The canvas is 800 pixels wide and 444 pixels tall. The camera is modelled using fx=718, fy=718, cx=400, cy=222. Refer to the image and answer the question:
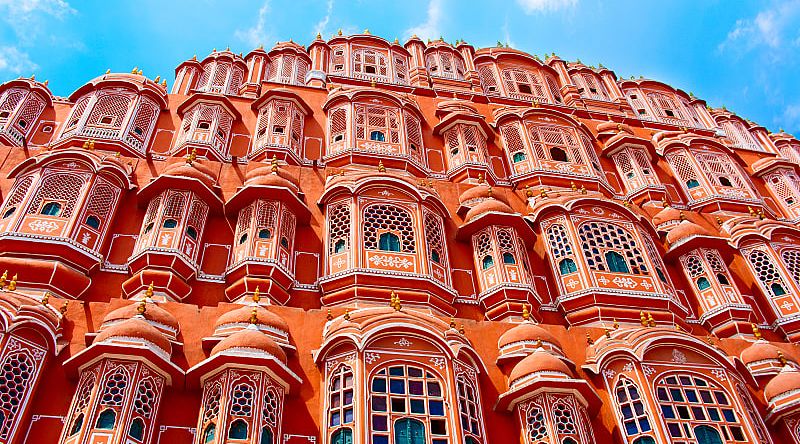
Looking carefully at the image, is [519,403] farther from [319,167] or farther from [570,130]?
[570,130]

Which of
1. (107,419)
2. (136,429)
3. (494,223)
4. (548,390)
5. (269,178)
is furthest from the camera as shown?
(494,223)

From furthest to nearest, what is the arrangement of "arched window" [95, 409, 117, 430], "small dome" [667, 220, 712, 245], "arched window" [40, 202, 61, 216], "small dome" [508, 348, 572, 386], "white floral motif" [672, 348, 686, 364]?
"small dome" [667, 220, 712, 245] → "arched window" [40, 202, 61, 216] → "white floral motif" [672, 348, 686, 364] → "small dome" [508, 348, 572, 386] → "arched window" [95, 409, 117, 430]

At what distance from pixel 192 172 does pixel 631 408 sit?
12377 mm

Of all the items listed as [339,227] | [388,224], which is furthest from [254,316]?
[388,224]

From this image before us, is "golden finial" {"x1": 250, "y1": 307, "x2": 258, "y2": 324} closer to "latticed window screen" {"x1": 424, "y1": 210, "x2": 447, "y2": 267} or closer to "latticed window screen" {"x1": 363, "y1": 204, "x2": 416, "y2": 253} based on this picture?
"latticed window screen" {"x1": 363, "y1": 204, "x2": 416, "y2": 253}

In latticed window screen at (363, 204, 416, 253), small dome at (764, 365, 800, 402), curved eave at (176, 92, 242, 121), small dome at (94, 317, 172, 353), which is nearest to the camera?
small dome at (94, 317, 172, 353)

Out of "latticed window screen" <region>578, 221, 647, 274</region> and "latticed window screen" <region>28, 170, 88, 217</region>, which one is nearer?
"latticed window screen" <region>28, 170, 88, 217</region>

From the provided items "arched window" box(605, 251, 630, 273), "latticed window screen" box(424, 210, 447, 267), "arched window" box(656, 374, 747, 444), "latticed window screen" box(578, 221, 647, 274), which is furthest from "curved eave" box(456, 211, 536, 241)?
"arched window" box(656, 374, 747, 444)

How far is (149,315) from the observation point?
14.7 metres

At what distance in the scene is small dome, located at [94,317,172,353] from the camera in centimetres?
1351

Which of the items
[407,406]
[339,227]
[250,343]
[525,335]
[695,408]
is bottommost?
[407,406]

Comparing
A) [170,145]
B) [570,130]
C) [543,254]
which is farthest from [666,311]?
[170,145]

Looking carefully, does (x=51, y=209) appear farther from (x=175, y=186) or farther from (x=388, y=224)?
(x=388, y=224)

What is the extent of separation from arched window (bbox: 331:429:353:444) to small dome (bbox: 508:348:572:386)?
3779mm
